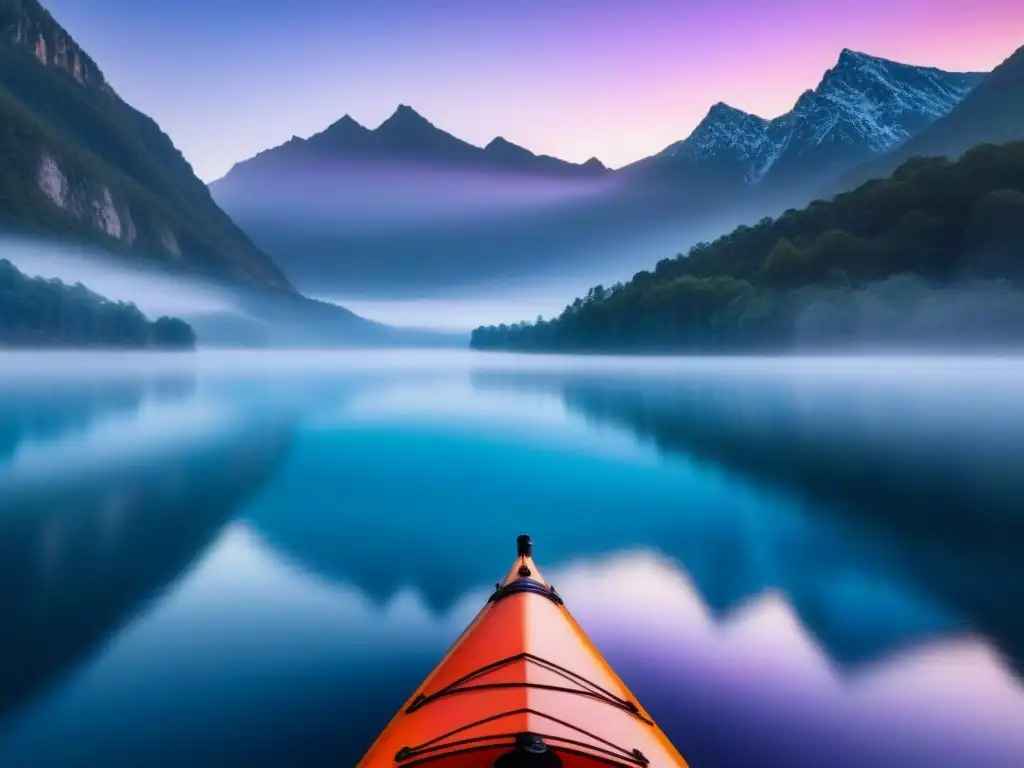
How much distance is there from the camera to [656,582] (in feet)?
32.5

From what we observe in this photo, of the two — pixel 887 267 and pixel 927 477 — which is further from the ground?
pixel 887 267

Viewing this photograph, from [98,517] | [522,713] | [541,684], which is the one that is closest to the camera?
[522,713]

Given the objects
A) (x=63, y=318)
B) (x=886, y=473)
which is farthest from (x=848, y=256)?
(x=63, y=318)

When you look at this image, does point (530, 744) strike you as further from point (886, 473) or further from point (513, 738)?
point (886, 473)

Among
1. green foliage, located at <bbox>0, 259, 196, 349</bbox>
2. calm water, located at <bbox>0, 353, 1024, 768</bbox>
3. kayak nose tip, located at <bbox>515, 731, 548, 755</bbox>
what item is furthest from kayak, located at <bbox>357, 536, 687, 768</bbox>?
green foliage, located at <bbox>0, 259, 196, 349</bbox>

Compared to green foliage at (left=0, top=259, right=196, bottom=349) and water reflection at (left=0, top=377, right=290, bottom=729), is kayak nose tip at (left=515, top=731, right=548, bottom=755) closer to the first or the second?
water reflection at (left=0, top=377, right=290, bottom=729)

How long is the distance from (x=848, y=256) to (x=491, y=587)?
122 metres

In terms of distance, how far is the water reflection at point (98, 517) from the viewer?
7637mm

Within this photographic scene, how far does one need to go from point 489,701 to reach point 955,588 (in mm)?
8161

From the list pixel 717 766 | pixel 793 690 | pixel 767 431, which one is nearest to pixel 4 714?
pixel 717 766

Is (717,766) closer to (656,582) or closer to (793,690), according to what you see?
(793,690)

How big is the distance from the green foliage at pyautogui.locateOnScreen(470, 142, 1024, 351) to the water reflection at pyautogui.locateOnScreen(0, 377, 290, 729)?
99.0 m

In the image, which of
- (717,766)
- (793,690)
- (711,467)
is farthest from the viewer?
(711,467)

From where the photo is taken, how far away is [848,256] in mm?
115938
